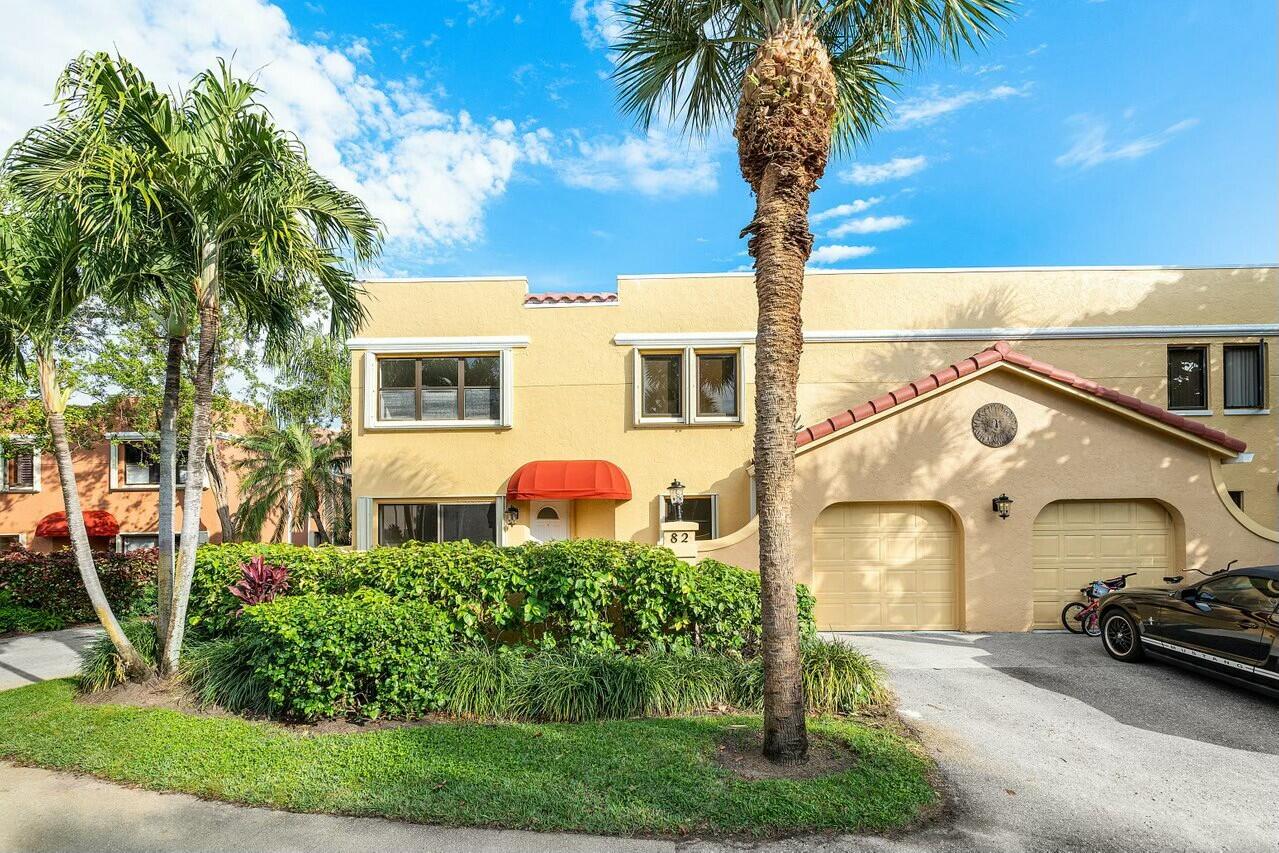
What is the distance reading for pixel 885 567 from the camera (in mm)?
12141

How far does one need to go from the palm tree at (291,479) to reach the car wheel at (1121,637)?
65.2 feet

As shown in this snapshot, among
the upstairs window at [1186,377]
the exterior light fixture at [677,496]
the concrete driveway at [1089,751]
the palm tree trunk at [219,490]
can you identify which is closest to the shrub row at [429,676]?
the concrete driveway at [1089,751]

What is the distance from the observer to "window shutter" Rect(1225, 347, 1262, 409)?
14.6 m

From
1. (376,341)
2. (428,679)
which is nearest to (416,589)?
(428,679)

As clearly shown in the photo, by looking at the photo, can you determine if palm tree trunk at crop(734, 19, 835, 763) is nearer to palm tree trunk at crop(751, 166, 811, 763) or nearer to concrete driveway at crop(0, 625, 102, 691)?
palm tree trunk at crop(751, 166, 811, 763)

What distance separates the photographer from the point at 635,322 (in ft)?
49.9

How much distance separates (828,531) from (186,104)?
11932 mm

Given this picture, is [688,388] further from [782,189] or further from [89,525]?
[89,525]

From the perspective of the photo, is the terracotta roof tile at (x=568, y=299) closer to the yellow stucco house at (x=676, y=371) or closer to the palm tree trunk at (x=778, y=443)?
the yellow stucco house at (x=676, y=371)

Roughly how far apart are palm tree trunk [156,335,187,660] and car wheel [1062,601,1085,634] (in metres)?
14.3

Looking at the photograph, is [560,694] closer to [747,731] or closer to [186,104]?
[747,731]

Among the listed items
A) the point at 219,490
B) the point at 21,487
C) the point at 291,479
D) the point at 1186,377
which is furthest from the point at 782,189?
the point at 21,487

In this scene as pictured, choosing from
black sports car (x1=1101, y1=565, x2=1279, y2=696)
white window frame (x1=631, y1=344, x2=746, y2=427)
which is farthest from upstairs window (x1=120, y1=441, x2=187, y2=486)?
black sports car (x1=1101, y1=565, x2=1279, y2=696)

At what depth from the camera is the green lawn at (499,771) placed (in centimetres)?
494
